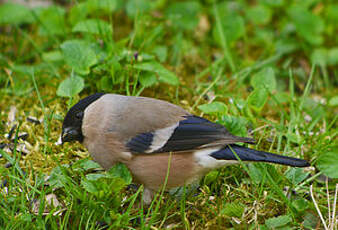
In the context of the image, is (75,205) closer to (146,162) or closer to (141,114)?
(146,162)

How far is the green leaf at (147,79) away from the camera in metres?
3.91

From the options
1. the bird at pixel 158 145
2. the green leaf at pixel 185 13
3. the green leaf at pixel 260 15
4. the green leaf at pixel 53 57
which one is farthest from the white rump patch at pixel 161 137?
the green leaf at pixel 260 15

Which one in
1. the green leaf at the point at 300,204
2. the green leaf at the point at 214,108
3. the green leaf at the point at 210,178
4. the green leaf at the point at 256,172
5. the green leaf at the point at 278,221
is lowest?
the green leaf at the point at 278,221

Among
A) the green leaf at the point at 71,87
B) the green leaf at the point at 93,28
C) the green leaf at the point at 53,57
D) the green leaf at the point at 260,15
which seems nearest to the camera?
the green leaf at the point at 71,87

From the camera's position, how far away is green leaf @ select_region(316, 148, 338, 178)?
3.29 m

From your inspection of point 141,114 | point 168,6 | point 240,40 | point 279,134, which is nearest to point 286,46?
point 240,40

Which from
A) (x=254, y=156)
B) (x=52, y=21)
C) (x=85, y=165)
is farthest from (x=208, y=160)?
(x=52, y=21)

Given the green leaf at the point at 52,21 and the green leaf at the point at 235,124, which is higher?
the green leaf at the point at 52,21

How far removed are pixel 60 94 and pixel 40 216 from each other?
1274 millimetres

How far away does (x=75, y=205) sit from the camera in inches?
110

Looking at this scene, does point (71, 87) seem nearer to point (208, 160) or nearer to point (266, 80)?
point (208, 160)

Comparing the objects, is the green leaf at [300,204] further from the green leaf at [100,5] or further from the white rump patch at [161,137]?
the green leaf at [100,5]

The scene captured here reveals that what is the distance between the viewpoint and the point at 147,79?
3938 millimetres

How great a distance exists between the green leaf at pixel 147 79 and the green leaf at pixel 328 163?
1.55 metres
